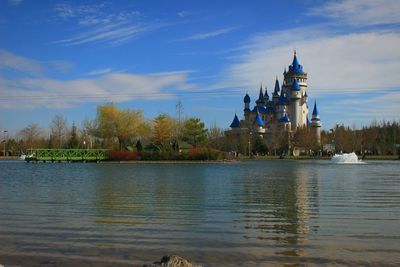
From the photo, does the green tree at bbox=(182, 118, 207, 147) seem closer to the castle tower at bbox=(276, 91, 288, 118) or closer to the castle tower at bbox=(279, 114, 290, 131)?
the castle tower at bbox=(279, 114, 290, 131)

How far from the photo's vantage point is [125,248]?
416 inches

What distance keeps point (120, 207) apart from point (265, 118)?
124719mm

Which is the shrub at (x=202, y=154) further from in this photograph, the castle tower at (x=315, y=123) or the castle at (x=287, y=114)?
the castle tower at (x=315, y=123)

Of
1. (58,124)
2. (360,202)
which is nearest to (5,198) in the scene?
(360,202)

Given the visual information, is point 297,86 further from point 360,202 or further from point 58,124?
point 360,202

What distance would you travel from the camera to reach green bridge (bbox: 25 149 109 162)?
87125 millimetres

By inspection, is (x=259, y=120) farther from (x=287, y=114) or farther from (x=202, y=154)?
(x=202, y=154)

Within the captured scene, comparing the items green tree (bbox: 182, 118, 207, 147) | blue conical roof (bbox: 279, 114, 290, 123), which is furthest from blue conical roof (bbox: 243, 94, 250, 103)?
green tree (bbox: 182, 118, 207, 147)

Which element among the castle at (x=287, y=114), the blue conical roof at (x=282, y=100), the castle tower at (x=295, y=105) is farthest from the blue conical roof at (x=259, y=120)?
the castle tower at (x=295, y=105)

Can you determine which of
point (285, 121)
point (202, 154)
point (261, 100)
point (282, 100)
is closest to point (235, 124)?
point (261, 100)

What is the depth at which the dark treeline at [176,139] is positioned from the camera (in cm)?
8969

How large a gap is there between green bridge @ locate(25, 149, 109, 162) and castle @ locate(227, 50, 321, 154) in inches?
2077

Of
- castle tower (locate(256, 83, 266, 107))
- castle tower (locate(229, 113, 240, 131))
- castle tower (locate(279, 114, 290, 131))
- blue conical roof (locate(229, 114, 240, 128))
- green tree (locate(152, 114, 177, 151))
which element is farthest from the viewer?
castle tower (locate(256, 83, 266, 107))

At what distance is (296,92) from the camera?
132125mm
